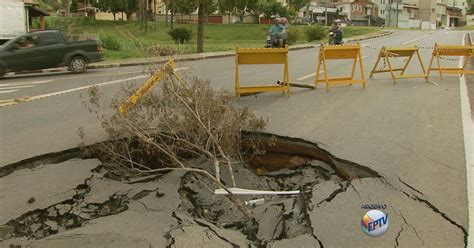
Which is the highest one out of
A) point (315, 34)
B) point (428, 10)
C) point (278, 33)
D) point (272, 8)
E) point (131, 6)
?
point (428, 10)

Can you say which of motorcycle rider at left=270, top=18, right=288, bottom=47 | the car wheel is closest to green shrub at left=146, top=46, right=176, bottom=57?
motorcycle rider at left=270, top=18, right=288, bottom=47

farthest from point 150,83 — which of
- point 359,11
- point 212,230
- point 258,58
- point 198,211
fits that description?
point 359,11

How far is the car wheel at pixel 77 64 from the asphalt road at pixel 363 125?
4.60 metres

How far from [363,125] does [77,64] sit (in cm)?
1357

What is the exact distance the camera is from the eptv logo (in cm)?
398

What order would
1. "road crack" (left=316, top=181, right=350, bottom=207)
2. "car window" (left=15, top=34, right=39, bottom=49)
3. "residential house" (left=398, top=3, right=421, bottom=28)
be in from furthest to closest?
"residential house" (left=398, top=3, right=421, bottom=28) < "car window" (left=15, top=34, right=39, bottom=49) < "road crack" (left=316, top=181, right=350, bottom=207)

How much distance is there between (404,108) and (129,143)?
5.65 metres

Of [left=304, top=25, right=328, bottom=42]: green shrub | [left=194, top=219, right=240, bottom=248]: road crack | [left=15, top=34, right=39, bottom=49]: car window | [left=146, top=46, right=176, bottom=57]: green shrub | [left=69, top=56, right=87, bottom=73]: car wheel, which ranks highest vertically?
[left=304, top=25, right=328, bottom=42]: green shrub

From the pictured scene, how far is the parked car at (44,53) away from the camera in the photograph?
17.3m

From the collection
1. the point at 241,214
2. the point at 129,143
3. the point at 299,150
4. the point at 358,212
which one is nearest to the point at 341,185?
the point at 358,212

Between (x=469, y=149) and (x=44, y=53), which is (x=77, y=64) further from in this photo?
(x=469, y=149)

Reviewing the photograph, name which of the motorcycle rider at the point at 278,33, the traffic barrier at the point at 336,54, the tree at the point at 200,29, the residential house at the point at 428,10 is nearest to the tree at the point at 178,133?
the traffic barrier at the point at 336,54

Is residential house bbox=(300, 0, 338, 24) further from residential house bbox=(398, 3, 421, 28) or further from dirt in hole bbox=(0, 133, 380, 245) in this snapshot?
dirt in hole bbox=(0, 133, 380, 245)

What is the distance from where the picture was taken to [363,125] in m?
7.67
